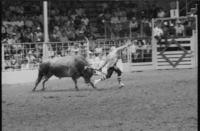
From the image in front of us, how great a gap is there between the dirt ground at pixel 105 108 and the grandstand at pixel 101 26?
557cm

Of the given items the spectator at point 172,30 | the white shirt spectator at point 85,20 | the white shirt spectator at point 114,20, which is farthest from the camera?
the white shirt spectator at point 114,20

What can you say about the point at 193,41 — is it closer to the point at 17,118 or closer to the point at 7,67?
the point at 7,67

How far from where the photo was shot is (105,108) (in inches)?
457

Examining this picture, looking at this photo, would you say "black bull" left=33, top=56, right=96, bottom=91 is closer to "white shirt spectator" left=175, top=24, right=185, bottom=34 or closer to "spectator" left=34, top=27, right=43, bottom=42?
"spectator" left=34, top=27, right=43, bottom=42

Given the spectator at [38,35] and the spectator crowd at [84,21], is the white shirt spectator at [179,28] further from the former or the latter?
the spectator at [38,35]

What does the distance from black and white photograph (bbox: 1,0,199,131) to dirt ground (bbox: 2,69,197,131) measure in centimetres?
2

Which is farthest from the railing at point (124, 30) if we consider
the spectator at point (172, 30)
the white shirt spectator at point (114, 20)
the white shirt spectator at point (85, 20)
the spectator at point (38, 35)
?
the spectator at point (38, 35)

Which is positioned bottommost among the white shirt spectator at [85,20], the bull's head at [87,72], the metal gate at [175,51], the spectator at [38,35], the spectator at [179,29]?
the bull's head at [87,72]

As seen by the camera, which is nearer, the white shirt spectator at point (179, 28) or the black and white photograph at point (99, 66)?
the black and white photograph at point (99, 66)

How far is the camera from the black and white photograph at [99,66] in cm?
1007

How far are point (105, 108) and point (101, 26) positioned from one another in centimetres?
1616

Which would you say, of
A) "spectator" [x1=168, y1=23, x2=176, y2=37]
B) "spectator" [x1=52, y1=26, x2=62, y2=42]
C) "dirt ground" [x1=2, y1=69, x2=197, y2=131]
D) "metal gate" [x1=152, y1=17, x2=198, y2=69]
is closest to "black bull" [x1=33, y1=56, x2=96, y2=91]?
"dirt ground" [x1=2, y1=69, x2=197, y2=131]

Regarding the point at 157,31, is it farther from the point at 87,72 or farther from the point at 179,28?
the point at 87,72

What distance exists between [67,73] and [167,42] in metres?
9.66
